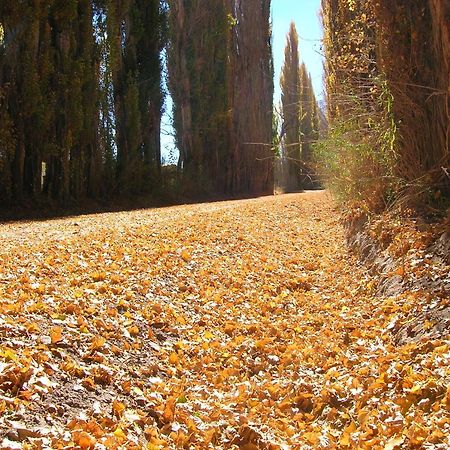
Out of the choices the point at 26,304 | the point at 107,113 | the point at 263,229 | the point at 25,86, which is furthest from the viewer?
the point at 107,113

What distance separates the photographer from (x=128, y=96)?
12.4 m

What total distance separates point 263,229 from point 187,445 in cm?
537

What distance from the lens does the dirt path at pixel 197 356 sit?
7.57 ft

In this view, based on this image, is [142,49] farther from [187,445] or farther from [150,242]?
[187,445]

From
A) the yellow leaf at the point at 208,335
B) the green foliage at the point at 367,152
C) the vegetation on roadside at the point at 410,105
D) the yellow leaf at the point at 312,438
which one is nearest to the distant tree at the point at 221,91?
the green foliage at the point at 367,152

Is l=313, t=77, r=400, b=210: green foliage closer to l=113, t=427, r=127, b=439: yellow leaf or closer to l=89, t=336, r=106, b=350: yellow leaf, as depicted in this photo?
l=89, t=336, r=106, b=350: yellow leaf

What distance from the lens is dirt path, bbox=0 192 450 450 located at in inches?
90.9

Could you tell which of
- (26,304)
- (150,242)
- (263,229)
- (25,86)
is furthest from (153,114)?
(26,304)

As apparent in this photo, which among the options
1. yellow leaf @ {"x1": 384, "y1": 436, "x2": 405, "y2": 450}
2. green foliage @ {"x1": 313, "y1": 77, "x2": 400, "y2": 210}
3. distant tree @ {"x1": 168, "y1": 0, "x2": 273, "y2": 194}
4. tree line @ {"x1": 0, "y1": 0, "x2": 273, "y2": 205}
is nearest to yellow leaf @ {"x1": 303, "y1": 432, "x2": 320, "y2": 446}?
yellow leaf @ {"x1": 384, "y1": 436, "x2": 405, "y2": 450}

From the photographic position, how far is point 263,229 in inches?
297

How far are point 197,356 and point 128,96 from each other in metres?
10.0

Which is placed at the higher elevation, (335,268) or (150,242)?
(150,242)

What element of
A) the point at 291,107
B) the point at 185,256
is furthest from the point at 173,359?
the point at 291,107

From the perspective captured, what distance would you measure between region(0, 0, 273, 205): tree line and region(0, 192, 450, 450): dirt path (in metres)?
5.22
